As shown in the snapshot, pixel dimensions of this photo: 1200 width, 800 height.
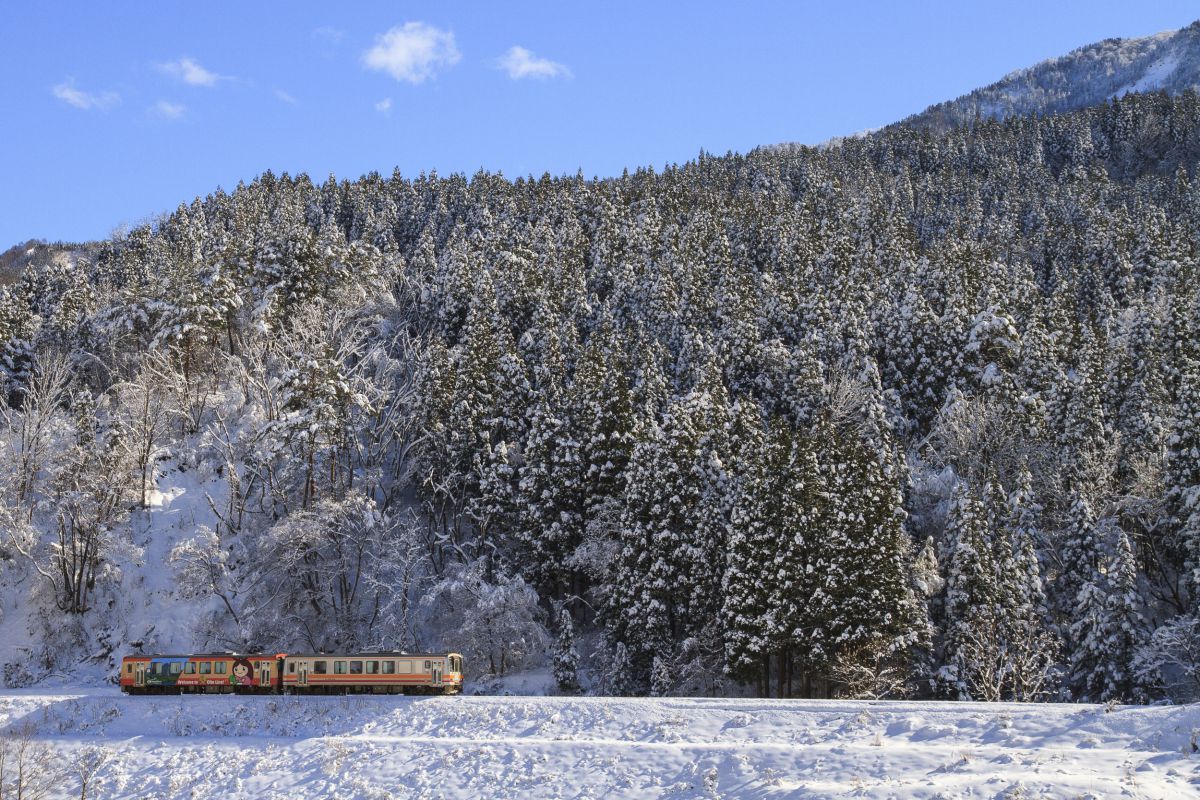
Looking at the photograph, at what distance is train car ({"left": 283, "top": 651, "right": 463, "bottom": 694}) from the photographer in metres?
34.9

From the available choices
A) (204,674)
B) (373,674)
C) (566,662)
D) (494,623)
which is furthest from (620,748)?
(204,674)

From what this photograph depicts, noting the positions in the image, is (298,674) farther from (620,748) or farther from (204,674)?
(620,748)

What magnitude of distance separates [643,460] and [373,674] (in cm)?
1705

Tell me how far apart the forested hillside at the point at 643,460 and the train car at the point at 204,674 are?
330 inches

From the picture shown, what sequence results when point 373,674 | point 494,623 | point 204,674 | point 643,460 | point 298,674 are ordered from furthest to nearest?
point 643,460
point 494,623
point 204,674
point 298,674
point 373,674

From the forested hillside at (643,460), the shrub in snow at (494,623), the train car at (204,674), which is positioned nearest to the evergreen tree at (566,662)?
the forested hillside at (643,460)

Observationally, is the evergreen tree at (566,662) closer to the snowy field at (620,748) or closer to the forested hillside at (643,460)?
the forested hillside at (643,460)

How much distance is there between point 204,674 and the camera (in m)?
37.0

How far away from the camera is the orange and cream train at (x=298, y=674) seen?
35.0m

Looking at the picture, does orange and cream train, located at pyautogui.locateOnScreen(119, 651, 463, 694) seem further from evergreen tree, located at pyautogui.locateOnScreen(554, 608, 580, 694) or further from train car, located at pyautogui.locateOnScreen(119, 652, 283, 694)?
evergreen tree, located at pyautogui.locateOnScreen(554, 608, 580, 694)

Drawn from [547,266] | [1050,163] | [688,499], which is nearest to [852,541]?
[688,499]

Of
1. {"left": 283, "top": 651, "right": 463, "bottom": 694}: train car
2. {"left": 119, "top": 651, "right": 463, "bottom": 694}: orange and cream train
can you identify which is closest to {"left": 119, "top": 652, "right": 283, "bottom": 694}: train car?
{"left": 119, "top": 651, "right": 463, "bottom": 694}: orange and cream train

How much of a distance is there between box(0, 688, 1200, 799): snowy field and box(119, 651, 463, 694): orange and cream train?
8.22 feet

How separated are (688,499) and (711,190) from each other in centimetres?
7752
